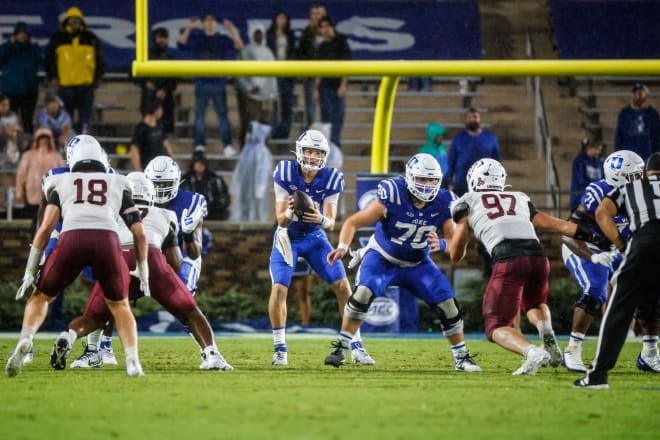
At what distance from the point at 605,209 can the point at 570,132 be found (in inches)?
410

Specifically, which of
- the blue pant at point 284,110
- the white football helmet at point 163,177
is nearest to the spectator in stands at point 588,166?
the blue pant at point 284,110

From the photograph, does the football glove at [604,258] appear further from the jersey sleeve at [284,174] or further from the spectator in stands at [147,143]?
the spectator in stands at [147,143]

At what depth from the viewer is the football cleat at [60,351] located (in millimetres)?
8055

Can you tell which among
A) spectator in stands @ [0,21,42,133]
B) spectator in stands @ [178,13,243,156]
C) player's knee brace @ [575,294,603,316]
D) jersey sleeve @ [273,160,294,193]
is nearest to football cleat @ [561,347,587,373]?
player's knee brace @ [575,294,603,316]

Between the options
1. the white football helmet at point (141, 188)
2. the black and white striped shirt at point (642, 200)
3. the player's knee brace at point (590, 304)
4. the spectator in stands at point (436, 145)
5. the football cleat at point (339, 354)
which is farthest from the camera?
the spectator in stands at point (436, 145)

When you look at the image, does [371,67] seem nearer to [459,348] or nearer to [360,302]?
[360,302]

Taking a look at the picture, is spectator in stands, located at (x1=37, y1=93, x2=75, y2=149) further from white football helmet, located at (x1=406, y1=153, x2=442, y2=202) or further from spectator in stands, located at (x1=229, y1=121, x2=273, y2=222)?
white football helmet, located at (x1=406, y1=153, x2=442, y2=202)

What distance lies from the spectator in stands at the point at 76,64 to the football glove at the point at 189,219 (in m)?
5.99

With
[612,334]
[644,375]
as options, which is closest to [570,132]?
[644,375]

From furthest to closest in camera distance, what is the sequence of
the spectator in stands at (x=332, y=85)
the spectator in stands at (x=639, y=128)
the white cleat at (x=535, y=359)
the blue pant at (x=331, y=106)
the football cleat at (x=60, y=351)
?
the blue pant at (x=331, y=106), the spectator in stands at (x=332, y=85), the spectator in stands at (x=639, y=128), the football cleat at (x=60, y=351), the white cleat at (x=535, y=359)

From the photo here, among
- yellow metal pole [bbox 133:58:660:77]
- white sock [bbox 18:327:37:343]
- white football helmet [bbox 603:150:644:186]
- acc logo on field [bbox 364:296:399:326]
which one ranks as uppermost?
yellow metal pole [bbox 133:58:660:77]

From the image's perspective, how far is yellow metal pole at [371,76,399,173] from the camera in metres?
11.3

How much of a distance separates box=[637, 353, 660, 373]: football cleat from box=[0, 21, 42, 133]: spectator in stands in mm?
9284

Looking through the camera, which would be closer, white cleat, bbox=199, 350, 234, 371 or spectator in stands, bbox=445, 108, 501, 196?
white cleat, bbox=199, 350, 234, 371
